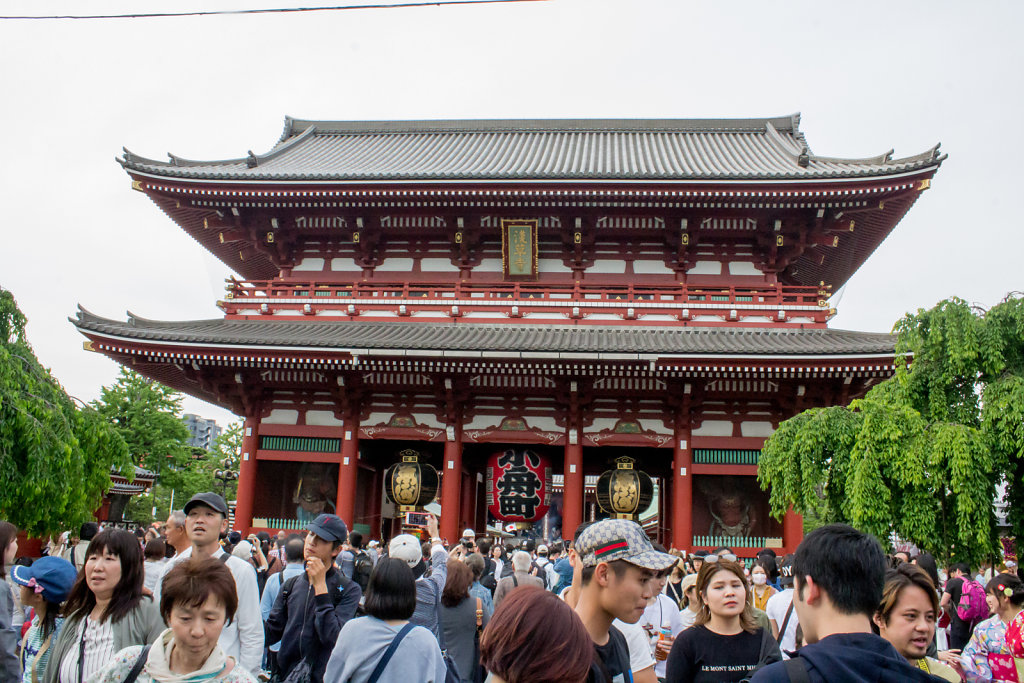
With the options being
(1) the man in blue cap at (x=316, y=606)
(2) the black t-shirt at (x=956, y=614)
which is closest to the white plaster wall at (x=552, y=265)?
(2) the black t-shirt at (x=956, y=614)

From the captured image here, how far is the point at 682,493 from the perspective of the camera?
14977mm

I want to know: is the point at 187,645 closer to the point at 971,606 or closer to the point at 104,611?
the point at 104,611

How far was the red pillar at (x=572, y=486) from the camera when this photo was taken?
49.4 feet

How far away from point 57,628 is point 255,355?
11094 mm

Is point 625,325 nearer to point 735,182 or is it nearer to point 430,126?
point 735,182

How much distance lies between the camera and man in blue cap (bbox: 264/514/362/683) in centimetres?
460

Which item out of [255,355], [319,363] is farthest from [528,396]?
[255,355]

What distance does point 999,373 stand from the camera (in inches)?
355

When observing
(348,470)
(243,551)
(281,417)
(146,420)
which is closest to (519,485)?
(348,470)

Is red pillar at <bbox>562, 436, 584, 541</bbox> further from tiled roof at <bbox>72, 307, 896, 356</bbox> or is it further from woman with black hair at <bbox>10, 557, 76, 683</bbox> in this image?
woman with black hair at <bbox>10, 557, 76, 683</bbox>

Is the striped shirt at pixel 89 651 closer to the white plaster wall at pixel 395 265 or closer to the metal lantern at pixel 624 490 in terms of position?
the metal lantern at pixel 624 490

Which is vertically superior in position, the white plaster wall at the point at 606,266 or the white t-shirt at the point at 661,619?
the white plaster wall at the point at 606,266

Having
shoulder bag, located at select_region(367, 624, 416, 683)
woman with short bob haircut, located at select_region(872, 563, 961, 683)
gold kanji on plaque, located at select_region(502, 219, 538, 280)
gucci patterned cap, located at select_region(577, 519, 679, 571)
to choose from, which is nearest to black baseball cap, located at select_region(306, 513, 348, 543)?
shoulder bag, located at select_region(367, 624, 416, 683)

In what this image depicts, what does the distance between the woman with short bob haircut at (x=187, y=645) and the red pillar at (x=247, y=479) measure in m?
13.6
